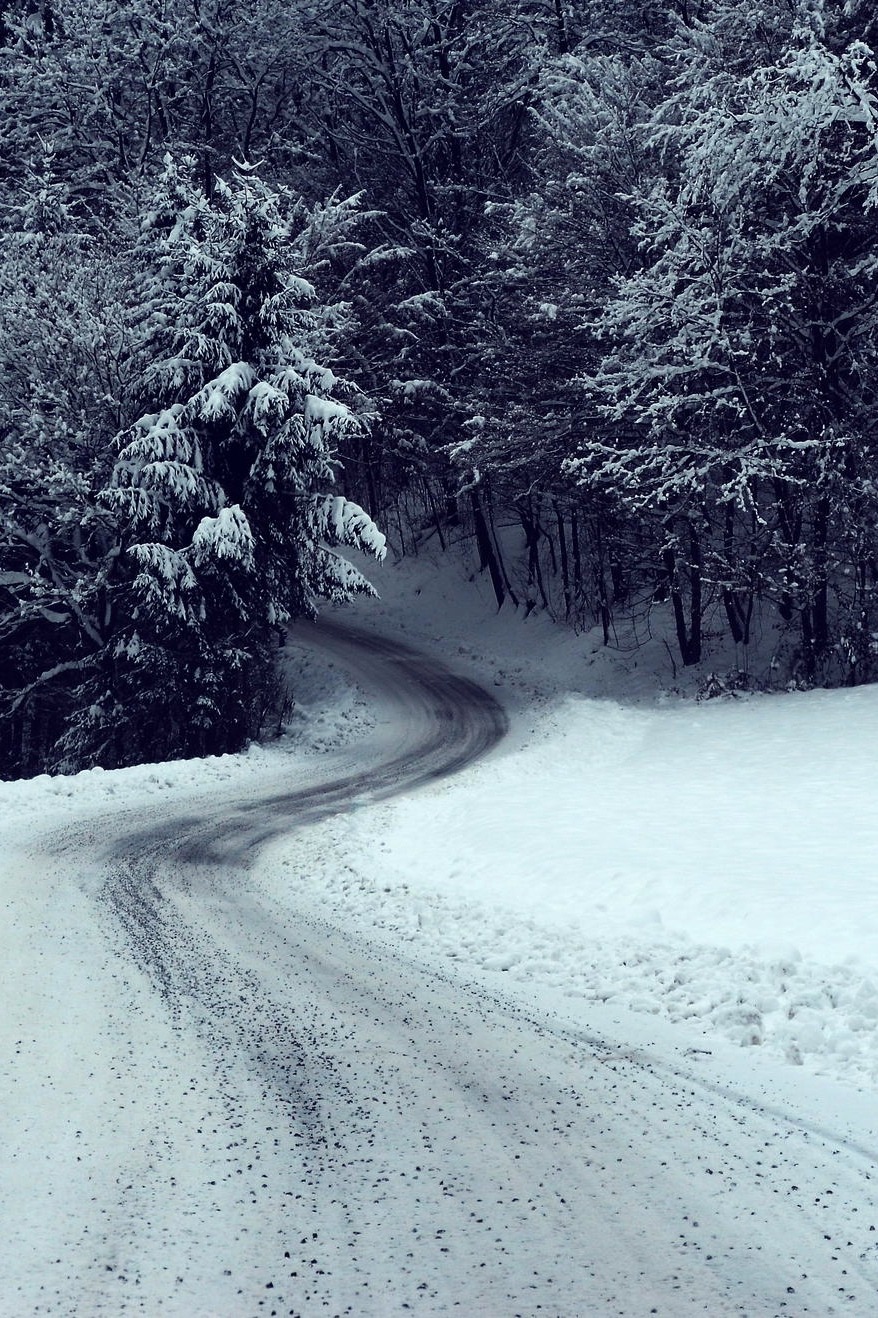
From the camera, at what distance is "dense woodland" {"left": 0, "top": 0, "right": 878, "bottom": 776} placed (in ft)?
60.1

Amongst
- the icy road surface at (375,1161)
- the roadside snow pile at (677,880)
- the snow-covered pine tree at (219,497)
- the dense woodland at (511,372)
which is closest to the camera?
the icy road surface at (375,1161)

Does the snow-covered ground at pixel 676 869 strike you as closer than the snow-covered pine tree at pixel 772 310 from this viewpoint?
Yes

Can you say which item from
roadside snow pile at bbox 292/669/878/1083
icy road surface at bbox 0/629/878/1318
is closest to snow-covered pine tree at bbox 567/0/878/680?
roadside snow pile at bbox 292/669/878/1083

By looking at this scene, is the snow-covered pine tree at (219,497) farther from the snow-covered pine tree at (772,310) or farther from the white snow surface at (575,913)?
the snow-covered pine tree at (772,310)

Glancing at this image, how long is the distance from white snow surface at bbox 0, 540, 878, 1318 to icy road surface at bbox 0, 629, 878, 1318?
0.03 metres

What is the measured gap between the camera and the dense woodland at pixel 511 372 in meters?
18.3

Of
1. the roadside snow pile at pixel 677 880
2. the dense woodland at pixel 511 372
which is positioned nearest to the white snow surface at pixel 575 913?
the roadside snow pile at pixel 677 880

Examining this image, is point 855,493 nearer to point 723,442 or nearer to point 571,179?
point 723,442

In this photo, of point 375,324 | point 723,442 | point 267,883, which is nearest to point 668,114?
point 723,442

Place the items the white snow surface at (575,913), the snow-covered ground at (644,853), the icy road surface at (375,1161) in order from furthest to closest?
the snow-covered ground at (644,853) < the white snow surface at (575,913) < the icy road surface at (375,1161)

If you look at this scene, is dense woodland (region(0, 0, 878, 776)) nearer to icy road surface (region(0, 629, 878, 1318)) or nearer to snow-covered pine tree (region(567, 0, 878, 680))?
snow-covered pine tree (region(567, 0, 878, 680))

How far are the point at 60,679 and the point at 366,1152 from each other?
72.5 feet

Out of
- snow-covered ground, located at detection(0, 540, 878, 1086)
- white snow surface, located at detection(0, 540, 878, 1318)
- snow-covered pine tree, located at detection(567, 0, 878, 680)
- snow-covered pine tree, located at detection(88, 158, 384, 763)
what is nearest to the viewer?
white snow surface, located at detection(0, 540, 878, 1318)

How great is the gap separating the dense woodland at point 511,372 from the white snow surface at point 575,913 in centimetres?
399
